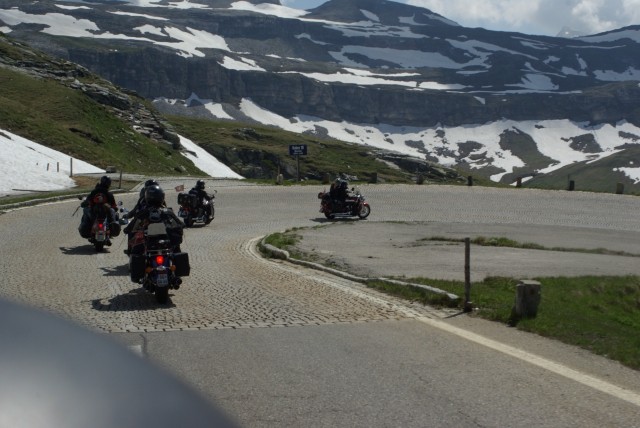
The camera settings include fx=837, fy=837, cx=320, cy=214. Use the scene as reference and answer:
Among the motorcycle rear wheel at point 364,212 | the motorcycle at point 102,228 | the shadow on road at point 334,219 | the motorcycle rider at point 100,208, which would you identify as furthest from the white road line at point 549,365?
the motorcycle rear wheel at point 364,212

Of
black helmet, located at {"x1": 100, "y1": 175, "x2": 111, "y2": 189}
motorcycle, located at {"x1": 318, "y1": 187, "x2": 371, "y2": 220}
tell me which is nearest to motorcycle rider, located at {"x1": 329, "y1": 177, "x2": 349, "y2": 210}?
motorcycle, located at {"x1": 318, "y1": 187, "x2": 371, "y2": 220}

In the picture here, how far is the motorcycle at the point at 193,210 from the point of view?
87.6 ft

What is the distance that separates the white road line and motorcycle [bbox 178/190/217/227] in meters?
17.6

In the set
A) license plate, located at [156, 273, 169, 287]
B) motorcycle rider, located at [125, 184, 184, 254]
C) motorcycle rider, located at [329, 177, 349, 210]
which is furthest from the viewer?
motorcycle rider, located at [329, 177, 349, 210]

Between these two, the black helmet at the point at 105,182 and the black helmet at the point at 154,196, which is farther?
the black helmet at the point at 105,182

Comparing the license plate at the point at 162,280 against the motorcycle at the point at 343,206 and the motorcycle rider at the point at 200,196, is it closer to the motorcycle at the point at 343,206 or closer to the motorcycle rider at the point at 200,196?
the motorcycle rider at the point at 200,196

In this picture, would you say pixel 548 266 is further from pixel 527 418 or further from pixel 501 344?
pixel 527 418

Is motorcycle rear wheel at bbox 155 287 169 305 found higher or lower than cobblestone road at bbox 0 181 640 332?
higher

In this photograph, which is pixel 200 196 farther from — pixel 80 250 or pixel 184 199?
pixel 80 250

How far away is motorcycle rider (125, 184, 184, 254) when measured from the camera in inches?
448

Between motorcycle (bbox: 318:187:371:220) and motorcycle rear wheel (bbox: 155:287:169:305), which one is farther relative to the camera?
motorcycle (bbox: 318:187:371:220)

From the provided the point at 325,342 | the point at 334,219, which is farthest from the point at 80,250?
the point at 334,219

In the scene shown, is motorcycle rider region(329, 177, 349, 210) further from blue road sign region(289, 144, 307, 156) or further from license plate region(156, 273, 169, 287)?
license plate region(156, 273, 169, 287)

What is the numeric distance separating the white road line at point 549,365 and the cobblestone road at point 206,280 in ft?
3.87
